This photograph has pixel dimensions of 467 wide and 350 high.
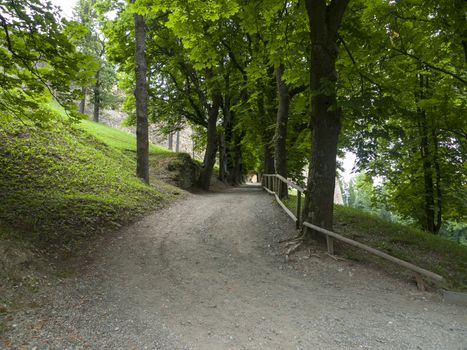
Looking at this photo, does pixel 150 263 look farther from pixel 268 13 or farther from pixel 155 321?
pixel 268 13

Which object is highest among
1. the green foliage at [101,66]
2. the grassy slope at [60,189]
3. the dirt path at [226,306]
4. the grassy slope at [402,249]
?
the green foliage at [101,66]

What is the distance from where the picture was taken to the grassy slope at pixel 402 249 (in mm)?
7082

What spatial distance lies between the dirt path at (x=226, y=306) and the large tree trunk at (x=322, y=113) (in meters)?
1.27

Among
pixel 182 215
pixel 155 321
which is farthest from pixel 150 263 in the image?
pixel 182 215

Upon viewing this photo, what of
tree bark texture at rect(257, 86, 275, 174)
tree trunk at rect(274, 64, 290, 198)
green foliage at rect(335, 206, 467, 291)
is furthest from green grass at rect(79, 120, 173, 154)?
green foliage at rect(335, 206, 467, 291)

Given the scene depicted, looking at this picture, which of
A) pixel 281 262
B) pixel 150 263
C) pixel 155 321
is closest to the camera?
pixel 155 321

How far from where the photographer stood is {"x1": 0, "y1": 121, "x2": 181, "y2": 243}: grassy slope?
6.68 m

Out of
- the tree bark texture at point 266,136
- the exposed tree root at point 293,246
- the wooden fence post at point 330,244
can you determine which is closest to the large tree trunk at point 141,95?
the tree bark texture at point 266,136

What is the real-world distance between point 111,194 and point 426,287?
27.3 feet

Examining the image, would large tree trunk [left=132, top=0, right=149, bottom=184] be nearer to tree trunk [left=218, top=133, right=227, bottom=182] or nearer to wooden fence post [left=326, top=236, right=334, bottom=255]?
wooden fence post [left=326, top=236, right=334, bottom=255]

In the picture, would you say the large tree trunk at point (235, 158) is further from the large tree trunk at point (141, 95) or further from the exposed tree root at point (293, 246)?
the exposed tree root at point (293, 246)

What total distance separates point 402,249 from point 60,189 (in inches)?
371

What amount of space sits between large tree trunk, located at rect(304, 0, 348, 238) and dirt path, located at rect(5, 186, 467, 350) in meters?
1.27

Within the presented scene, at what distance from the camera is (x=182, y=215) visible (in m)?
10.3
